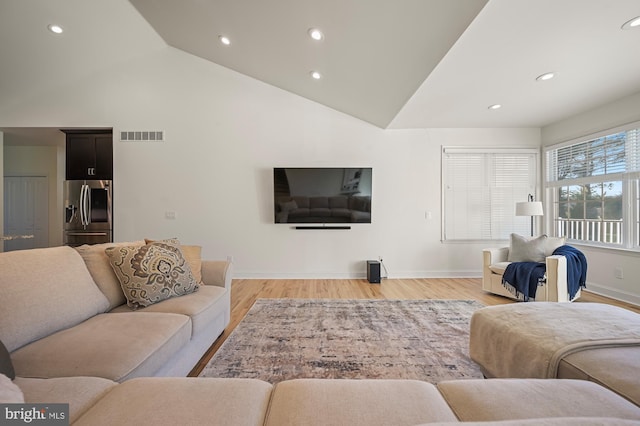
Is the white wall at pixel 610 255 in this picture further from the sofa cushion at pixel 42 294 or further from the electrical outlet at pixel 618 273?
the sofa cushion at pixel 42 294

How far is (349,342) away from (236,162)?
10.8ft

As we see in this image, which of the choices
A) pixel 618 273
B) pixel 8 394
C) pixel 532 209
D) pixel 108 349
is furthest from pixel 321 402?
pixel 618 273

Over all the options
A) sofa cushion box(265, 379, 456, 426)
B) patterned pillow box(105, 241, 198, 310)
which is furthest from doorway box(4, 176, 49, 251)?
sofa cushion box(265, 379, 456, 426)

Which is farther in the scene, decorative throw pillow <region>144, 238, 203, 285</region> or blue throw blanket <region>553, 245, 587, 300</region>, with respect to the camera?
blue throw blanket <region>553, 245, 587, 300</region>

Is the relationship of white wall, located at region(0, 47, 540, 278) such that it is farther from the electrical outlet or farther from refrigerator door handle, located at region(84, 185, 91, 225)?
the electrical outlet

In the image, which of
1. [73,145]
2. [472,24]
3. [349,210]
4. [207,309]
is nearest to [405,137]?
[349,210]

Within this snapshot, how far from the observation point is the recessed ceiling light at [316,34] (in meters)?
2.71

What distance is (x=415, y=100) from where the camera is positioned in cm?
323

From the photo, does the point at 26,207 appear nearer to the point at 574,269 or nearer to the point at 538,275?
the point at 538,275

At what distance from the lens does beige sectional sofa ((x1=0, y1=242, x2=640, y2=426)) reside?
0.74 m

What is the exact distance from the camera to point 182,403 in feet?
2.60

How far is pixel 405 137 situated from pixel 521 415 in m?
4.20

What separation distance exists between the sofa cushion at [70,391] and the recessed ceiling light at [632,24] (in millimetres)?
3859

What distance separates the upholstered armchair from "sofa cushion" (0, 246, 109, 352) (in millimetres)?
4161
